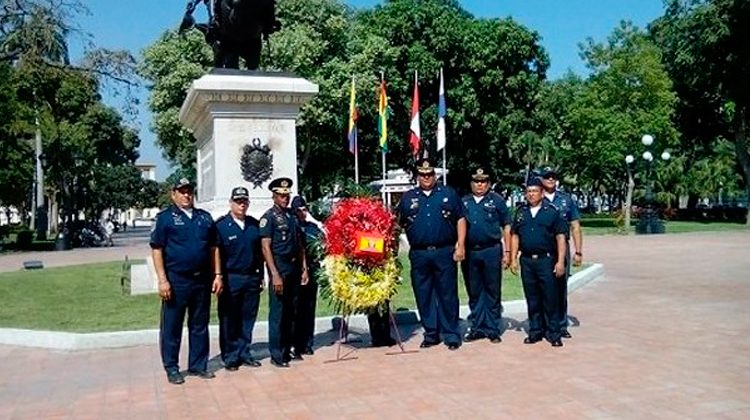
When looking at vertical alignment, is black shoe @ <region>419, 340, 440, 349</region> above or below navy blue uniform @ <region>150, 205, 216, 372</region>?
below

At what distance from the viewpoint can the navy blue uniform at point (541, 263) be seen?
29.0 feet

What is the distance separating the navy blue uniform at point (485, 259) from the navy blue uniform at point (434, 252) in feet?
1.14

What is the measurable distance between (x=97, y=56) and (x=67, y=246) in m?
8.11

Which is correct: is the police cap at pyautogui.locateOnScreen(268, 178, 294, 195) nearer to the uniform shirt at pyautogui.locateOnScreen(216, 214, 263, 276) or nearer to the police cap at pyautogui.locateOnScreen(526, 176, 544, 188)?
the uniform shirt at pyautogui.locateOnScreen(216, 214, 263, 276)

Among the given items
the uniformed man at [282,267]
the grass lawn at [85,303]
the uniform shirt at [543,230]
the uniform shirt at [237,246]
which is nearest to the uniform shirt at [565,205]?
the uniform shirt at [543,230]

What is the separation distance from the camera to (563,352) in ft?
27.1

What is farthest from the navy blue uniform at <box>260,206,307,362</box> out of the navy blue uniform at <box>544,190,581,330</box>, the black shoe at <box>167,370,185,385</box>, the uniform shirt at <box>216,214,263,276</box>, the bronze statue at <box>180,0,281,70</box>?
the bronze statue at <box>180,0,281,70</box>

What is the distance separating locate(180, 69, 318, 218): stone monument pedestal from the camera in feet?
38.2

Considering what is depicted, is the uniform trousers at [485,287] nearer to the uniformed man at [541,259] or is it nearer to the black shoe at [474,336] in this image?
the black shoe at [474,336]

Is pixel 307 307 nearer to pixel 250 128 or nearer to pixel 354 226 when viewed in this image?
pixel 354 226

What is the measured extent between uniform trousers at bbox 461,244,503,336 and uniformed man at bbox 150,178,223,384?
3.16m

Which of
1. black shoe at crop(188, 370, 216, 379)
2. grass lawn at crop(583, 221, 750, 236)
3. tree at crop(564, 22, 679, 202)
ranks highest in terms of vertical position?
tree at crop(564, 22, 679, 202)

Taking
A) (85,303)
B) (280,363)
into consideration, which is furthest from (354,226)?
(85,303)

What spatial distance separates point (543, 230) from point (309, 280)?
2638 mm
